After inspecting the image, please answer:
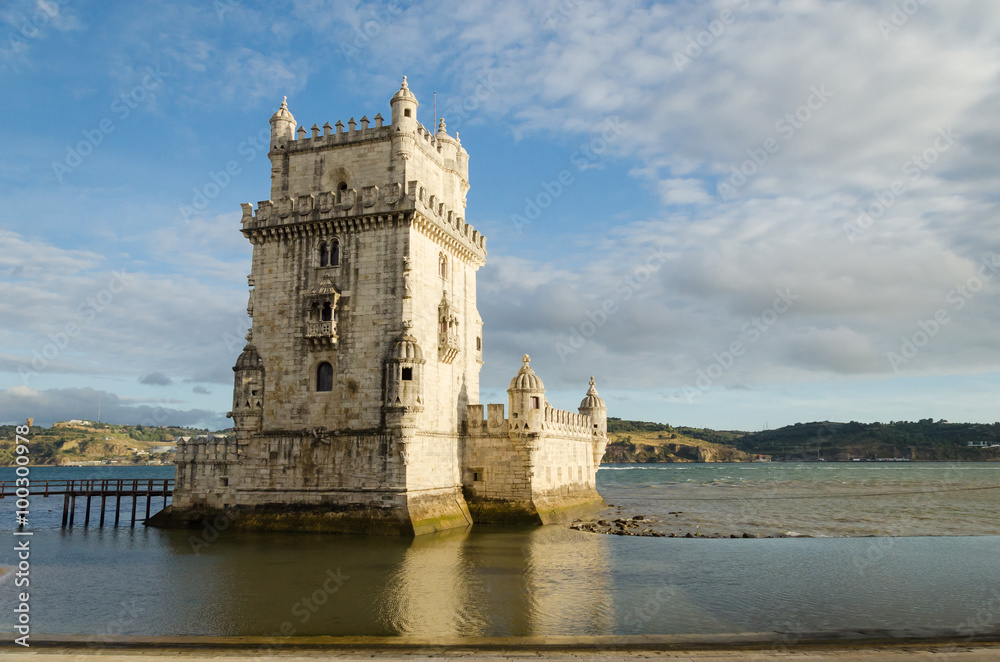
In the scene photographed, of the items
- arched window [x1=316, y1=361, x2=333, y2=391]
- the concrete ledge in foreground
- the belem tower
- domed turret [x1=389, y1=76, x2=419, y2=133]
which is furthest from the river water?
domed turret [x1=389, y1=76, x2=419, y2=133]

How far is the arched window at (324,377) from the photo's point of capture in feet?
113

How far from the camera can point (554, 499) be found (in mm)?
40062

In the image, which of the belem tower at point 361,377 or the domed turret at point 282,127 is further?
the domed turret at point 282,127

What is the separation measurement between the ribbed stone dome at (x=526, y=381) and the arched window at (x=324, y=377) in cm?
924

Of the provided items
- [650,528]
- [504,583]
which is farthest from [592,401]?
[504,583]

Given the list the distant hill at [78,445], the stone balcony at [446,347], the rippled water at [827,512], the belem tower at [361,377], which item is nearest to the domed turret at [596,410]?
the rippled water at [827,512]

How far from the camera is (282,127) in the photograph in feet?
125

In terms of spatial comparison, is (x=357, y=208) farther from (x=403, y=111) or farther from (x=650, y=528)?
(x=650, y=528)

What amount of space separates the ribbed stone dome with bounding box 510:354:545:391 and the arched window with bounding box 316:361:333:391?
9.24 m

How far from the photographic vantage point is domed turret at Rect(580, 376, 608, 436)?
4922 cm

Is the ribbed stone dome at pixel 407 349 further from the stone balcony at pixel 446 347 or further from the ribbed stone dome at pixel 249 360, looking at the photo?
the ribbed stone dome at pixel 249 360

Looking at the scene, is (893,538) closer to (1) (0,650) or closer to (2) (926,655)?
(2) (926,655)

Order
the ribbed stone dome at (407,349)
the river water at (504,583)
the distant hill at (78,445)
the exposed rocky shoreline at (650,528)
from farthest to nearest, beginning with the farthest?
the distant hill at (78,445), the exposed rocky shoreline at (650,528), the ribbed stone dome at (407,349), the river water at (504,583)

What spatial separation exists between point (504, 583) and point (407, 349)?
1293 centimetres
